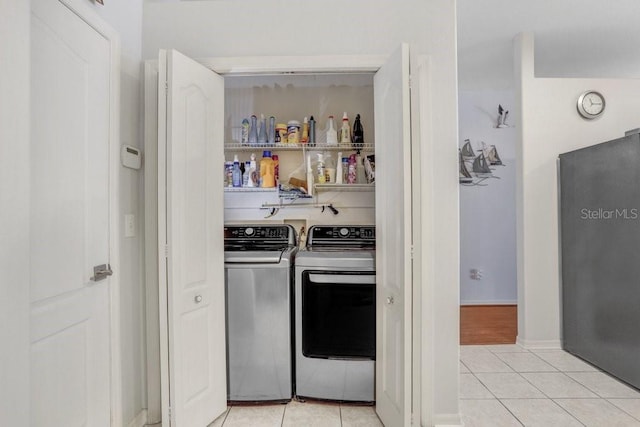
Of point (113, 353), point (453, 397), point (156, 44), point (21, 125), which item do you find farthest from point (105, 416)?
point (156, 44)

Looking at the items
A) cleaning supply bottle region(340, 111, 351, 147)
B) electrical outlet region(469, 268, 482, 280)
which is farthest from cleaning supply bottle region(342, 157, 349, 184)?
electrical outlet region(469, 268, 482, 280)

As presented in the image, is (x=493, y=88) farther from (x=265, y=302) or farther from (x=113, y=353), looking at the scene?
(x=113, y=353)

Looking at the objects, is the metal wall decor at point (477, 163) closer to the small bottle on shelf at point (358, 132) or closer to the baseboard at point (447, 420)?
the small bottle on shelf at point (358, 132)

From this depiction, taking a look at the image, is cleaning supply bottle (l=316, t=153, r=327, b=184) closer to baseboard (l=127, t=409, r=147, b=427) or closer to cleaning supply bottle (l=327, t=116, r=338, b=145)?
cleaning supply bottle (l=327, t=116, r=338, b=145)

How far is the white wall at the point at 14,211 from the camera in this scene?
3.72 ft

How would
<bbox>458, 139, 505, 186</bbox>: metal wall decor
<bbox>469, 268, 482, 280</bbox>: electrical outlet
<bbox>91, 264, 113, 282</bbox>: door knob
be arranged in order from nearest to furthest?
1. <bbox>91, 264, 113, 282</bbox>: door knob
2. <bbox>458, 139, 505, 186</bbox>: metal wall decor
3. <bbox>469, 268, 482, 280</bbox>: electrical outlet

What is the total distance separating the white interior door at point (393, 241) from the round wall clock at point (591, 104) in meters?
2.33

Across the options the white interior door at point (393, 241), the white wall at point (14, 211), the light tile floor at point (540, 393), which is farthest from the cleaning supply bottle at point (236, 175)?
the light tile floor at point (540, 393)

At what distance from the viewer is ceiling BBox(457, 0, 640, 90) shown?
9.21 feet

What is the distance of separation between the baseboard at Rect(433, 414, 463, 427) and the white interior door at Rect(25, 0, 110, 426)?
67.5 inches

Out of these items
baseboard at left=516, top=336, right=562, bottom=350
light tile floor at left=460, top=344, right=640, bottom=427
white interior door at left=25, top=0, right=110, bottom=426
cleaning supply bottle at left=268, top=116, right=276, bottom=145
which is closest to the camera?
white interior door at left=25, top=0, right=110, bottom=426

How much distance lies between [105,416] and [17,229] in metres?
1.07

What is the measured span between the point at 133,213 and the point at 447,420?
2.09m

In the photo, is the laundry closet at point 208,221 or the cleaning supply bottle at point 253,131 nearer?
the laundry closet at point 208,221
